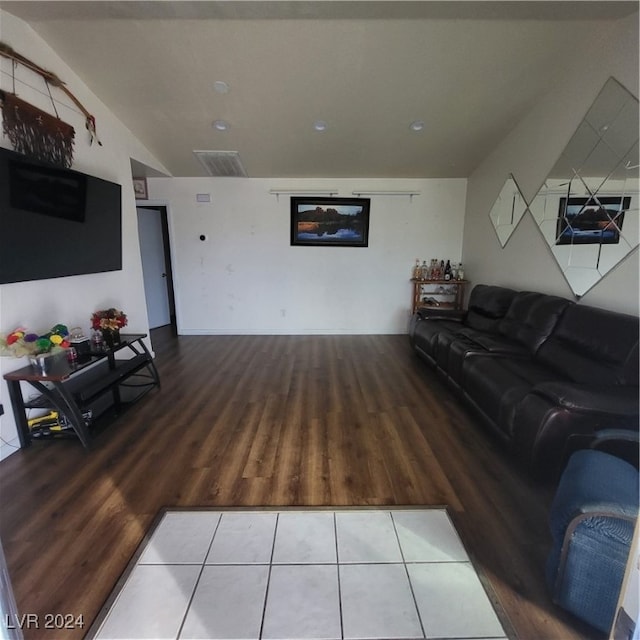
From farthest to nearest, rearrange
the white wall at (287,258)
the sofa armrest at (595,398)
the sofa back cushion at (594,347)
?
the white wall at (287,258) < the sofa back cushion at (594,347) < the sofa armrest at (595,398)

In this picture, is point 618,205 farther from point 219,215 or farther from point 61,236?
point 219,215

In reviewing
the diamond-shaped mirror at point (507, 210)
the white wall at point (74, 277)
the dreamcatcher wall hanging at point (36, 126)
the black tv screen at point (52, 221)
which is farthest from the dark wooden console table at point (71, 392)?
the diamond-shaped mirror at point (507, 210)

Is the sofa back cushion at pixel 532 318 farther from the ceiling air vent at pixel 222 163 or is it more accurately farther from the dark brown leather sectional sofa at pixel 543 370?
the ceiling air vent at pixel 222 163

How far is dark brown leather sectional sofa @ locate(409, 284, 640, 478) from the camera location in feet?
5.43

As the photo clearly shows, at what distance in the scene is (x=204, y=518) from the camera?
162 cm

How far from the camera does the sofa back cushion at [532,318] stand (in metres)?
2.59

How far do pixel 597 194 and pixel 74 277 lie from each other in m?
4.30

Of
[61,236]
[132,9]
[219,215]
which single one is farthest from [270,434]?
[219,215]

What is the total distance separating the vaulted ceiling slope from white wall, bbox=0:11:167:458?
0.12 metres

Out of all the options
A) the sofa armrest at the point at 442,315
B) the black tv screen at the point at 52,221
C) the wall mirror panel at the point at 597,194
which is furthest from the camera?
the sofa armrest at the point at 442,315

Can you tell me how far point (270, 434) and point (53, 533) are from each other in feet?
4.08

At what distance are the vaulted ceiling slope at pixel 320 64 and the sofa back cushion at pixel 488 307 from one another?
1.78m

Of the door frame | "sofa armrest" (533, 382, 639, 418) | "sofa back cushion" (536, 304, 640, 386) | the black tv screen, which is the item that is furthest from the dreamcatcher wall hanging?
"sofa back cushion" (536, 304, 640, 386)

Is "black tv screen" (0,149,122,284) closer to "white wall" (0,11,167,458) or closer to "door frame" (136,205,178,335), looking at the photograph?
"white wall" (0,11,167,458)
